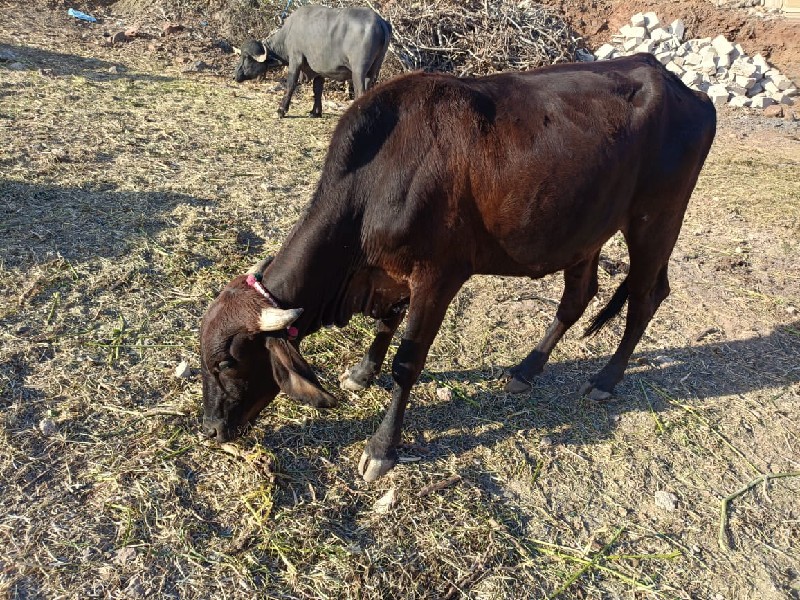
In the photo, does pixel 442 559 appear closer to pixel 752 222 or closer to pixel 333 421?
pixel 333 421

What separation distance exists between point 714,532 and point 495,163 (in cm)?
236

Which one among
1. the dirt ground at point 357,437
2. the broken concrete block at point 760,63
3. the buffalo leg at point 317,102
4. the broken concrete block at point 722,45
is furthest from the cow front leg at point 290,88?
the broken concrete block at point 760,63

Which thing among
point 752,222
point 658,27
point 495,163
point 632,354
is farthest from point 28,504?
point 658,27

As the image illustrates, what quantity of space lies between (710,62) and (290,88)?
30.1ft

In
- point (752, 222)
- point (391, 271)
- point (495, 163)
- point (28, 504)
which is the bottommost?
point (28, 504)

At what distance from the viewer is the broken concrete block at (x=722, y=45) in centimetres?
1368

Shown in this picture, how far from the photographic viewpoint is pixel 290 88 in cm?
1009

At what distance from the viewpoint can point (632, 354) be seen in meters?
4.80

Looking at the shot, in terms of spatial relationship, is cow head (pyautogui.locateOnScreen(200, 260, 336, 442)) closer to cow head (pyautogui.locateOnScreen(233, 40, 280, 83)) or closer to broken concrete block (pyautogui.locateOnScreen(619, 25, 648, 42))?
cow head (pyautogui.locateOnScreen(233, 40, 280, 83))

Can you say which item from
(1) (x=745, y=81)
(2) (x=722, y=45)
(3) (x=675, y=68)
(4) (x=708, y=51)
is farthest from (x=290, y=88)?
(2) (x=722, y=45)

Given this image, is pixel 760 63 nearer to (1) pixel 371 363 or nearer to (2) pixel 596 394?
(2) pixel 596 394

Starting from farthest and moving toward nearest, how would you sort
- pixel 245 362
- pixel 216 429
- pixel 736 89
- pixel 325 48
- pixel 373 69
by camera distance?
pixel 736 89
pixel 325 48
pixel 373 69
pixel 216 429
pixel 245 362

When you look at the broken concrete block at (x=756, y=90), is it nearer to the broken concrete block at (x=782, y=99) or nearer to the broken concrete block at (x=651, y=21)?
the broken concrete block at (x=782, y=99)

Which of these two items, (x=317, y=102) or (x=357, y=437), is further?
(x=317, y=102)
